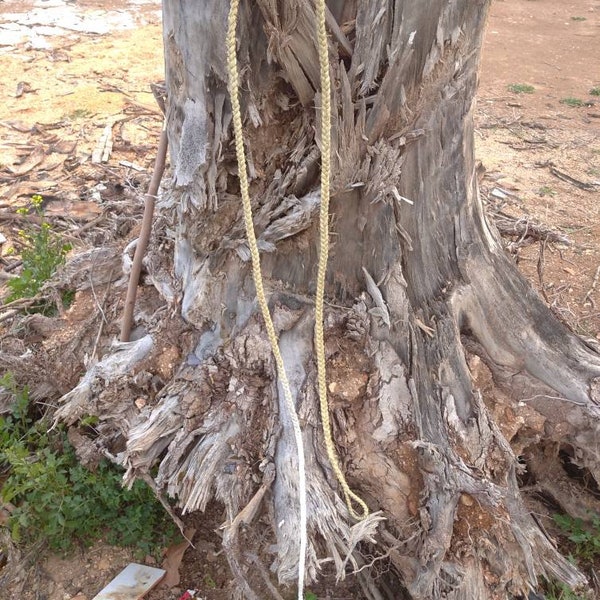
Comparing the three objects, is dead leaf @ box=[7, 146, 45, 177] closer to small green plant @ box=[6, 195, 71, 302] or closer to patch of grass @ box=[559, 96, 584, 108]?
small green plant @ box=[6, 195, 71, 302]

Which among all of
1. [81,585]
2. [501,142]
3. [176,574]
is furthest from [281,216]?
[501,142]

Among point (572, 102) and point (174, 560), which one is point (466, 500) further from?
point (572, 102)

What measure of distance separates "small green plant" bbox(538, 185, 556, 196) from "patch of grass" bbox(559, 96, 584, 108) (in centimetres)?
267

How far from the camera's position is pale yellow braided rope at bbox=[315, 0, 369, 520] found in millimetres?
1530

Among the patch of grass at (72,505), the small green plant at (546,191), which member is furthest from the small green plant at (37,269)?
the small green plant at (546,191)

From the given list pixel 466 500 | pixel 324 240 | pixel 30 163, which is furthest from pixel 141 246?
pixel 30 163

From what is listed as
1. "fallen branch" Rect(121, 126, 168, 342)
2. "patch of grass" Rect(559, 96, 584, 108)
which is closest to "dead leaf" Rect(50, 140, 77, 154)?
"fallen branch" Rect(121, 126, 168, 342)

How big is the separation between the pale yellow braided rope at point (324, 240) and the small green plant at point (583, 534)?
1072 mm

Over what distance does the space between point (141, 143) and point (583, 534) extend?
5201mm

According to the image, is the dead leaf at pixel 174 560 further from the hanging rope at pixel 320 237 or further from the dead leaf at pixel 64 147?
the dead leaf at pixel 64 147

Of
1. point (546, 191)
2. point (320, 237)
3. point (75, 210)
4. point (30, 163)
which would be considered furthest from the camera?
point (30, 163)

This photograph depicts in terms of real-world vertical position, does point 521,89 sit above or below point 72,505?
above

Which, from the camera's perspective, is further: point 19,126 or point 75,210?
point 19,126

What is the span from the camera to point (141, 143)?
6164mm
